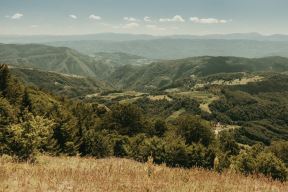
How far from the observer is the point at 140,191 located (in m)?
8.16

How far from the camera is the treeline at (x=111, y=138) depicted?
60.1ft

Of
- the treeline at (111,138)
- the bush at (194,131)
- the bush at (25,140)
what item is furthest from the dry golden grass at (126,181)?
the bush at (194,131)

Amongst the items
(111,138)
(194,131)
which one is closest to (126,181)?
(111,138)

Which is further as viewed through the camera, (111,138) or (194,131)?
(194,131)

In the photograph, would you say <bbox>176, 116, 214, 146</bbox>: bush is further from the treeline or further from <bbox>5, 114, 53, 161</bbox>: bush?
<bbox>5, 114, 53, 161</bbox>: bush

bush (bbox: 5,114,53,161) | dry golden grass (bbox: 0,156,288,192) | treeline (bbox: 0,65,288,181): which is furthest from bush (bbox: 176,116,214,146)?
dry golden grass (bbox: 0,156,288,192)

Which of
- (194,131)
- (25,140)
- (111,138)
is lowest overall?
(194,131)

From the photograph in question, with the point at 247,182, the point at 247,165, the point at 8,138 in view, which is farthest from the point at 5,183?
the point at 247,165

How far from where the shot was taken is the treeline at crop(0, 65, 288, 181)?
18.3 meters

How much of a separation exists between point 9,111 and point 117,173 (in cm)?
4601

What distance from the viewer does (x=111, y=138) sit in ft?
255

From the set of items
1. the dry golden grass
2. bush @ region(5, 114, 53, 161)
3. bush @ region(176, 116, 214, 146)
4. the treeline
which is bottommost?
bush @ region(176, 116, 214, 146)

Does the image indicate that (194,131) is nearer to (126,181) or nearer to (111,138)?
(111,138)

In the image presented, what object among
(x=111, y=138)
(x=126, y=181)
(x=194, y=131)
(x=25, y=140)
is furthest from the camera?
(x=194, y=131)
